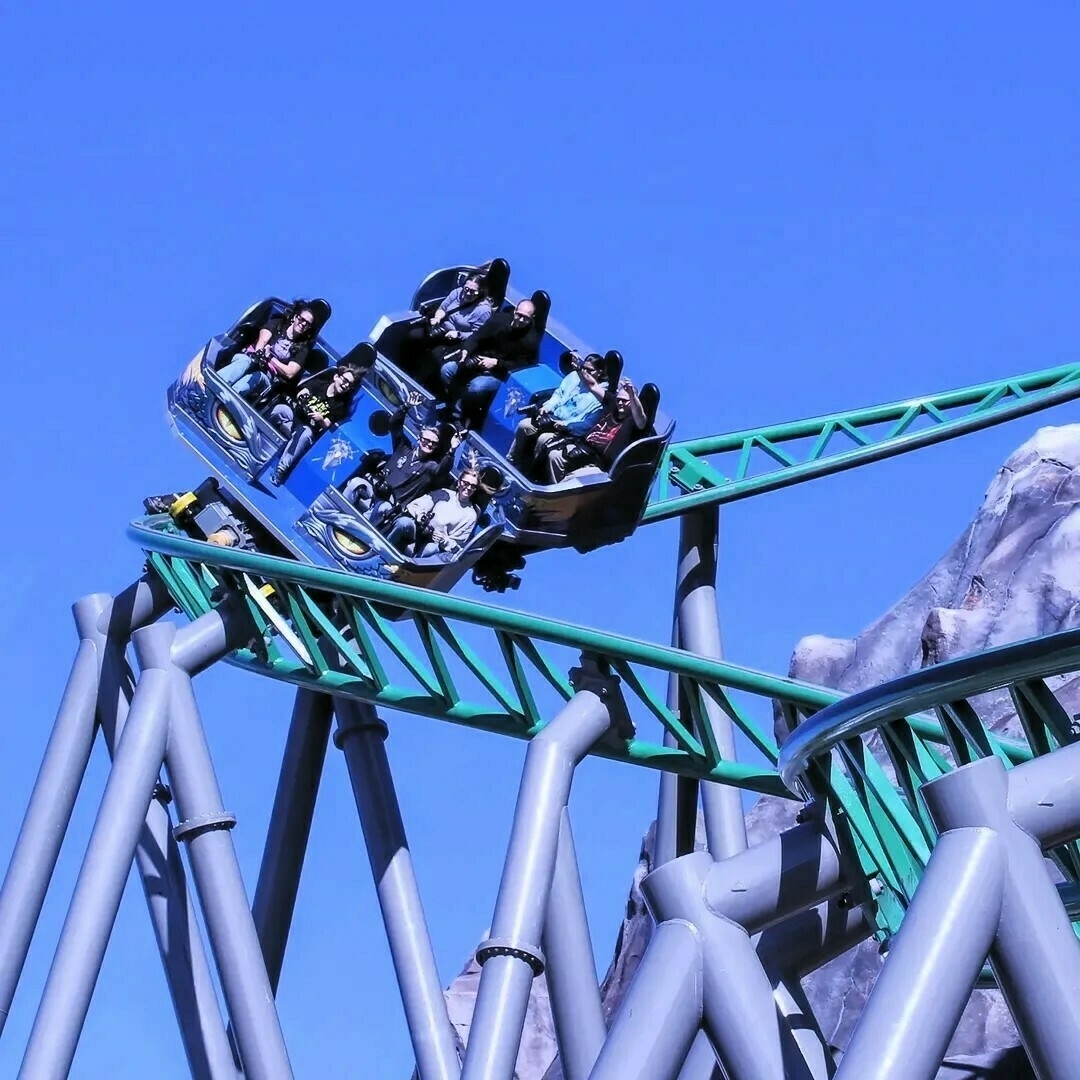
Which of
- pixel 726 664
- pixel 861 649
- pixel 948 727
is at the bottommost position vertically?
pixel 948 727

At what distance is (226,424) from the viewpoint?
7.10 metres

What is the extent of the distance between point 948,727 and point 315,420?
3.45m

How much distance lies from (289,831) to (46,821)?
31.8 inches

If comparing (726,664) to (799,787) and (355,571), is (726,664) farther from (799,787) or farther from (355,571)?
(355,571)

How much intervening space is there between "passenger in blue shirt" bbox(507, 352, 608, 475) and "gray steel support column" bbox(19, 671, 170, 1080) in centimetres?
144

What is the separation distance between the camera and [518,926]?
507 centimetres

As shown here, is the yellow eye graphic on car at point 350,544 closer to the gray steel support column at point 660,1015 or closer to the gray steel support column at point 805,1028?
the gray steel support column at point 805,1028

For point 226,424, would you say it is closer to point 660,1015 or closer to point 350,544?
point 350,544

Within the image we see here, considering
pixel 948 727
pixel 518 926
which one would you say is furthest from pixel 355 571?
pixel 948 727

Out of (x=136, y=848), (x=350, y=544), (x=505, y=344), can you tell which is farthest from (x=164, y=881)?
(x=505, y=344)

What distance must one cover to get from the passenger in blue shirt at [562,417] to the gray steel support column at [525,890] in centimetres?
135

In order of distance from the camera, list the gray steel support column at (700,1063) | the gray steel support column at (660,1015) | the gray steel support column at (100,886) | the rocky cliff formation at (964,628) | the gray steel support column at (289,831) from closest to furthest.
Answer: the gray steel support column at (660,1015)
the gray steel support column at (700,1063)
the gray steel support column at (100,886)
the gray steel support column at (289,831)
the rocky cliff formation at (964,628)

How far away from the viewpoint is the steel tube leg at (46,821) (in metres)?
Result: 6.45

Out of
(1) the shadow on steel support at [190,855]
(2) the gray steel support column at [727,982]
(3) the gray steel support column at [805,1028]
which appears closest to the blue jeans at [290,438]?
(1) the shadow on steel support at [190,855]
